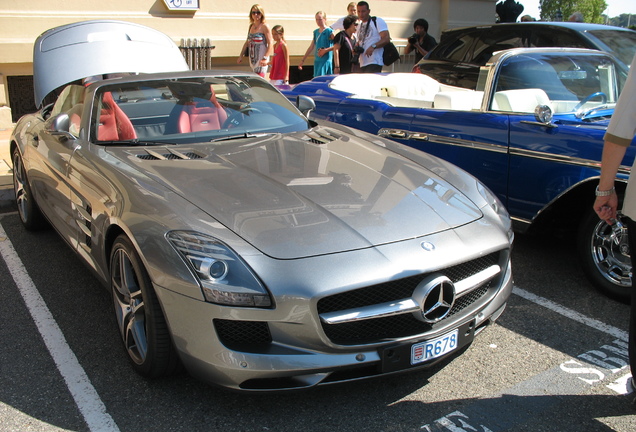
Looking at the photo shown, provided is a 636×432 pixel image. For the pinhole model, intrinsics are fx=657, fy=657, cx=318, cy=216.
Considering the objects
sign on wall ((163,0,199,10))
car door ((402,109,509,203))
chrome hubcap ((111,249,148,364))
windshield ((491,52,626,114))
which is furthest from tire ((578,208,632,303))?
sign on wall ((163,0,199,10))

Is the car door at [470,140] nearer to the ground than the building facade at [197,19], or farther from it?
nearer to the ground

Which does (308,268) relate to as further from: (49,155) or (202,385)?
(49,155)

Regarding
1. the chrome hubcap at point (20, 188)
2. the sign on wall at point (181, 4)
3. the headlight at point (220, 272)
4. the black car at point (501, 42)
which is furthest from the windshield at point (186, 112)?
the sign on wall at point (181, 4)

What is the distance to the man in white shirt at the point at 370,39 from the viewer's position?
10.1 metres

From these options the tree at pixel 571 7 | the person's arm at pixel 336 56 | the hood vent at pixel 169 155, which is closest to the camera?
the hood vent at pixel 169 155

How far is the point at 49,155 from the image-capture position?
4.35m

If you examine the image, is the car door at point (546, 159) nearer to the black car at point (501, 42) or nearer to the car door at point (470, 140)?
A: the car door at point (470, 140)

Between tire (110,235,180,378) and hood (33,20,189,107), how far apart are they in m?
→ 2.24

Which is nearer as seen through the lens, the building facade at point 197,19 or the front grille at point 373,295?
the front grille at point 373,295

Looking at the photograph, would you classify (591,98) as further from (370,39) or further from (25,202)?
(370,39)

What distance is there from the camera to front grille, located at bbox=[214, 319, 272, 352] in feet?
8.57

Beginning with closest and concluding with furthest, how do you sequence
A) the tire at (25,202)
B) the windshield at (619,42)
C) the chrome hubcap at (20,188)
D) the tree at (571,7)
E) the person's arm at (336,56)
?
the tire at (25,202), the chrome hubcap at (20,188), the windshield at (619,42), the person's arm at (336,56), the tree at (571,7)

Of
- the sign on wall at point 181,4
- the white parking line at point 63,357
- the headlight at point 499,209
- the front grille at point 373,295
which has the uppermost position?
the sign on wall at point 181,4

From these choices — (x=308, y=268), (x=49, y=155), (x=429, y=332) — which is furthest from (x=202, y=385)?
(x=49, y=155)
